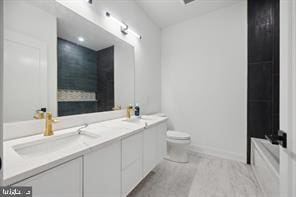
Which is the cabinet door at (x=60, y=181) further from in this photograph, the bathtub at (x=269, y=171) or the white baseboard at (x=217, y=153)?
the white baseboard at (x=217, y=153)

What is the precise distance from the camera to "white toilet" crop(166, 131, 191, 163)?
2.15m

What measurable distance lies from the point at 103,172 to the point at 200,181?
1.38 metres

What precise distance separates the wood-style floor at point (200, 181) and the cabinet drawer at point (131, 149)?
547mm

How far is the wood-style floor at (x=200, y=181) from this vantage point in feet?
4.90

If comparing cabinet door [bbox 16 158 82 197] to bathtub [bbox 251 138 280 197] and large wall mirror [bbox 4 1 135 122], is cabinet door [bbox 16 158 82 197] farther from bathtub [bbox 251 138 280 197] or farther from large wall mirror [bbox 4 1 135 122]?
bathtub [bbox 251 138 280 197]

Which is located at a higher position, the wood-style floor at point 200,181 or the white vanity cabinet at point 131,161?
the white vanity cabinet at point 131,161

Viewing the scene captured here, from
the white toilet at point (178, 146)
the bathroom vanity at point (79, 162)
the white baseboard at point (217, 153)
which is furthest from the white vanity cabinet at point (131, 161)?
the white baseboard at point (217, 153)

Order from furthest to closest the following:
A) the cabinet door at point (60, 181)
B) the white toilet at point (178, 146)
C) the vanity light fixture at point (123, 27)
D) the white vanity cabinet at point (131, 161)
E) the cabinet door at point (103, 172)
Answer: the white toilet at point (178, 146)
the vanity light fixture at point (123, 27)
the white vanity cabinet at point (131, 161)
the cabinet door at point (103, 172)
the cabinet door at point (60, 181)

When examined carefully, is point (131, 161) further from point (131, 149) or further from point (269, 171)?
point (269, 171)

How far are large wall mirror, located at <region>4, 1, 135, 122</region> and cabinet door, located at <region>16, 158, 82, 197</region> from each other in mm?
633

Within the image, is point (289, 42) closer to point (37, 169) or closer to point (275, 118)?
point (37, 169)

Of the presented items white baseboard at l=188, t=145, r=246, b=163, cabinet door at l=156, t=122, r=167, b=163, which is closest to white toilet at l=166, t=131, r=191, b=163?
cabinet door at l=156, t=122, r=167, b=163

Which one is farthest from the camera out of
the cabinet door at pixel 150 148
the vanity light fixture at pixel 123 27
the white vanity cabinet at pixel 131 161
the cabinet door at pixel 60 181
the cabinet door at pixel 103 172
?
the vanity light fixture at pixel 123 27

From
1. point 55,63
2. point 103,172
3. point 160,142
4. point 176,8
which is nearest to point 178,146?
point 160,142
